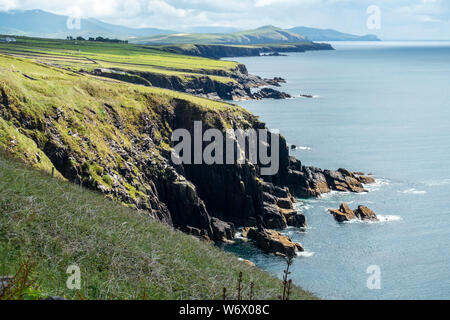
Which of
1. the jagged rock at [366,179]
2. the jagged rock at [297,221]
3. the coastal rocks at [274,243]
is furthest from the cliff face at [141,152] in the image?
the coastal rocks at [274,243]

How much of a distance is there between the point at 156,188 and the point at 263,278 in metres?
37.7

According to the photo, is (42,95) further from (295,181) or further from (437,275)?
(437,275)

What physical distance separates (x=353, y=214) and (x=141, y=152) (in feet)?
99.8

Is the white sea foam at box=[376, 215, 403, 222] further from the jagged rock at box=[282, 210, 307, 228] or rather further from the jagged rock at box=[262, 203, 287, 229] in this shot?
the jagged rock at box=[262, 203, 287, 229]

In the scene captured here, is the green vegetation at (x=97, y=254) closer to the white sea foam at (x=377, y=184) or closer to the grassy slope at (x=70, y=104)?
the grassy slope at (x=70, y=104)

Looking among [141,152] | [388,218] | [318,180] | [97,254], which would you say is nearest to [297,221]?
[388,218]

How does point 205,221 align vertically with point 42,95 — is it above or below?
below

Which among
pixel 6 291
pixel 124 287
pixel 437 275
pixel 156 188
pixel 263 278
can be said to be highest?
pixel 6 291

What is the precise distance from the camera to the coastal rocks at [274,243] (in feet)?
182

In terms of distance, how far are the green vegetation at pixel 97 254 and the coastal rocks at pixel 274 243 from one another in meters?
32.2

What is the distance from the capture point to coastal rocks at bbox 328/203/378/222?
66.9 metres

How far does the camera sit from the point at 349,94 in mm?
195875
